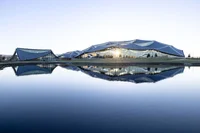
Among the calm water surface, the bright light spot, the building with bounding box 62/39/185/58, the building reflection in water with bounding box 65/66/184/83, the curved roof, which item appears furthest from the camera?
the curved roof

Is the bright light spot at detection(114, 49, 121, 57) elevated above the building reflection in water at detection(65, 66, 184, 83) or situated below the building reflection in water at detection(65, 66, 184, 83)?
above

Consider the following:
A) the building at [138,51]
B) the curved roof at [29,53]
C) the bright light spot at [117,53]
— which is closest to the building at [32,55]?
the curved roof at [29,53]

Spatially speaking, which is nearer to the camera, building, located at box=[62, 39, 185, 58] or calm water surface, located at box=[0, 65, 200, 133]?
calm water surface, located at box=[0, 65, 200, 133]

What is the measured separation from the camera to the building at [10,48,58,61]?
392 ft

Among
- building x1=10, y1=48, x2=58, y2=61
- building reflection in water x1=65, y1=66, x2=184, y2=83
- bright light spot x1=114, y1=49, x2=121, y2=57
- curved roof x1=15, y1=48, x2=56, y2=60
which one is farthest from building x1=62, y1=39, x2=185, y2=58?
building reflection in water x1=65, y1=66, x2=184, y2=83

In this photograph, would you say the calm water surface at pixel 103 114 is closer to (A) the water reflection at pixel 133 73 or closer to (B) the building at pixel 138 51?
(A) the water reflection at pixel 133 73

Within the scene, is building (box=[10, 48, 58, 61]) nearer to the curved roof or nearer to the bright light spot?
the curved roof

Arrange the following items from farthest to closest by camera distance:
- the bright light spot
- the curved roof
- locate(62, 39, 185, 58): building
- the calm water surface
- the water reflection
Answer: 1. the curved roof
2. the bright light spot
3. locate(62, 39, 185, 58): building
4. the water reflection
5. the calm water surface

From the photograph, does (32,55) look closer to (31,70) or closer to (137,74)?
(31,70)

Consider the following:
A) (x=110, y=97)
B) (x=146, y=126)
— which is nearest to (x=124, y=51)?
(x=110, y=97)

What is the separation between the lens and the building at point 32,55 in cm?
11959

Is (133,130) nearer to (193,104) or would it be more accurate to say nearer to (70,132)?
(70,132)

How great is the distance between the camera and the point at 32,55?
121438 mm

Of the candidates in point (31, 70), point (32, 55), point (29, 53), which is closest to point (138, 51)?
point (32, 55)
